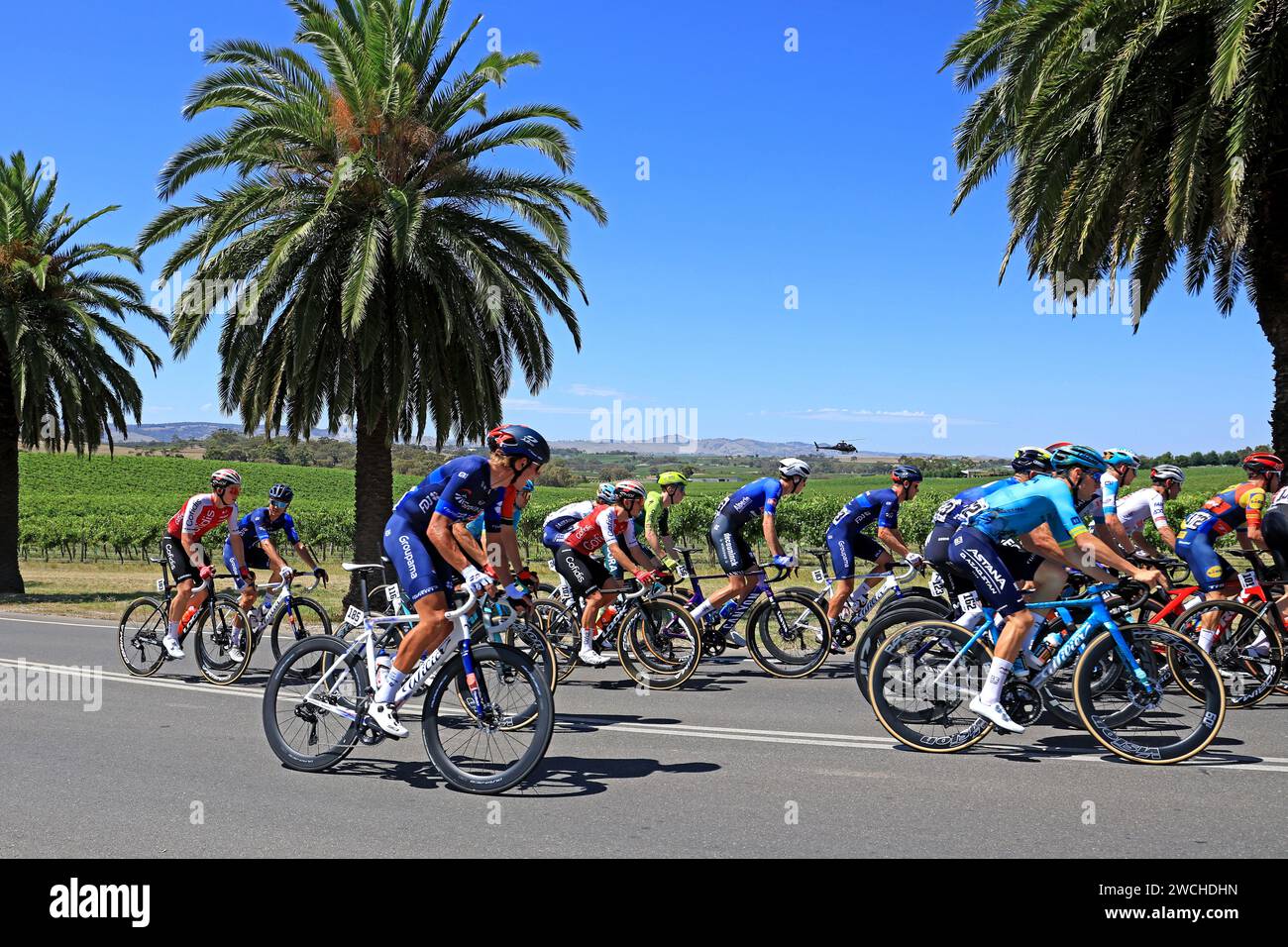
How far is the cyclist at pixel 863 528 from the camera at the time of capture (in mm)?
10297

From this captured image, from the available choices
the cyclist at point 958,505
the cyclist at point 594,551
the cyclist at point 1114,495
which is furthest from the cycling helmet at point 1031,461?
the cyclist at point 594,551

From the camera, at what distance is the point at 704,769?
21.0 ft

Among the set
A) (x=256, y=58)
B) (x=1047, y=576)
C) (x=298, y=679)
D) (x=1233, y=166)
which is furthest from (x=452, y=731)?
(x=256, y=58)

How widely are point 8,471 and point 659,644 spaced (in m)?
19.2

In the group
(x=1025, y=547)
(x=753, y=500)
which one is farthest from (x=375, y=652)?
(x=753, y=500)

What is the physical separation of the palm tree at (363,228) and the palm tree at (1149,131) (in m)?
7.36

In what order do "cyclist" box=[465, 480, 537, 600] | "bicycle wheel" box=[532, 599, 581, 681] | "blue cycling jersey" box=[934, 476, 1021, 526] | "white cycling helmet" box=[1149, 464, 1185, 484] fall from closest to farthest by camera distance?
"cyclist" box=[465, 480, 537, 600]
"blue cycling jersey" box=[934, 476, 1021, 526]
"white cycling helmet" box=[1149, 464, 1185, 484]
"bicycle wheel" box=[532, 599, 581, 681]

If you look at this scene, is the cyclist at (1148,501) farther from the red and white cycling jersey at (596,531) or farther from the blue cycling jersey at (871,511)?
the red and white cycling jersey at (596,531)

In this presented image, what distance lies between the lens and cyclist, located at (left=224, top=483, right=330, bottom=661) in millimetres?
10078

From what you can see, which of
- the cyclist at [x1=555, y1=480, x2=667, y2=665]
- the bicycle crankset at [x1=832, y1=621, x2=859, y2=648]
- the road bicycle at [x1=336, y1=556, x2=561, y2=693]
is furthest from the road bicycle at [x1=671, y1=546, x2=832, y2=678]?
the road bicycle at [x1=336, y1=556, x2=561, y2=693]

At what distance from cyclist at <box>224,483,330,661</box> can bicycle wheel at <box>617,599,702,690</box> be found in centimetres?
302

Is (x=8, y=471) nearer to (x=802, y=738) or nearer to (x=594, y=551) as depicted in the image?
(x=594, y=551)

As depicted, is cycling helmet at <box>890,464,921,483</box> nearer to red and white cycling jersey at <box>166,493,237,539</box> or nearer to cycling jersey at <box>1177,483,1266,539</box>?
cycling jersey at <box>1177,483,1266,539</box>

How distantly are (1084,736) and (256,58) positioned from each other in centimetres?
1610
